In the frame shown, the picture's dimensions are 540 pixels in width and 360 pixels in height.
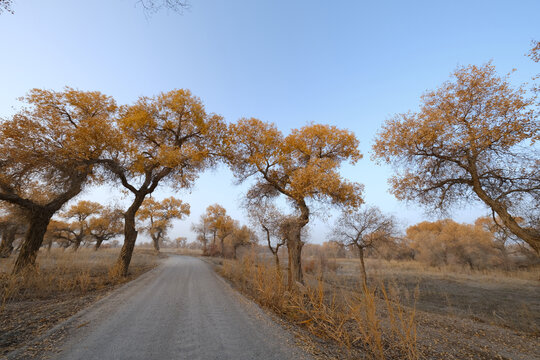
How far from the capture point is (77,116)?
10.6 meters

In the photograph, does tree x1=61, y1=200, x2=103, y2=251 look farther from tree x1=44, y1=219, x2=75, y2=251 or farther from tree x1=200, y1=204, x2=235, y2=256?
tree x1=200, y1=204, x2=235, y2=256

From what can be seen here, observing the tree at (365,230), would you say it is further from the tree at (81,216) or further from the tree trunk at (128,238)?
the tree at (81,216)

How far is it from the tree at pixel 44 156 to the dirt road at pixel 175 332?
6286mm

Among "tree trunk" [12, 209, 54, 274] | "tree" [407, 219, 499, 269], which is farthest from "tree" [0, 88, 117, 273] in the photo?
"tree" [407, 219, 499, 269]

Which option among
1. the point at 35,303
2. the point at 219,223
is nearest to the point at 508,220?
the point at 35,303

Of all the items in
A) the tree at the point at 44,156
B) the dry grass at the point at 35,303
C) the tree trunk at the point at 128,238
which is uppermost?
the tree at the point at 44,156

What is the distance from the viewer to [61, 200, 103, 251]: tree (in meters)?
30.3

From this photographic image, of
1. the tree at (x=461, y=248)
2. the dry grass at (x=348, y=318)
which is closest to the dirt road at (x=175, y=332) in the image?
the dry grass at (x=348, y=318)

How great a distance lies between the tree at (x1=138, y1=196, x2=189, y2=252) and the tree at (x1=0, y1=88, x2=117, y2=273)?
2972 centimetres

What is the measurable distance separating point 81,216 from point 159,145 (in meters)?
32.0

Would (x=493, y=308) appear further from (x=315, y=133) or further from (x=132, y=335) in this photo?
(x=132, y=335)

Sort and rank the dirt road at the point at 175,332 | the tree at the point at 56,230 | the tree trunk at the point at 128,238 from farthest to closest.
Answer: the tree at the point at 56,230 → the tree trunk at the point at 128,238 → the dirt road at the point at 175,332

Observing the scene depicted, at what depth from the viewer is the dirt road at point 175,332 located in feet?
9.44

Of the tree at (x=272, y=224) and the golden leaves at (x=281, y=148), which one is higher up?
the golden leaves at (x=281, y=148)
